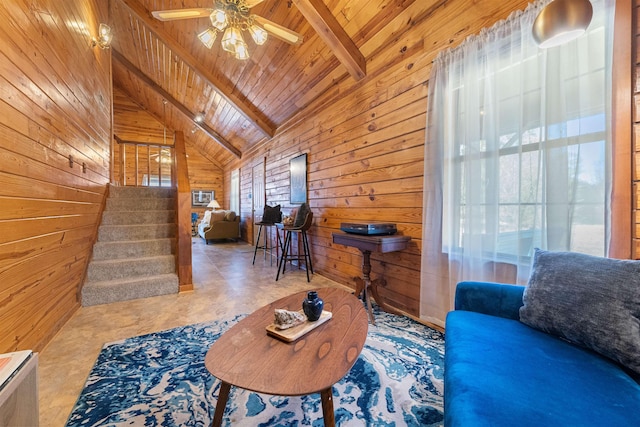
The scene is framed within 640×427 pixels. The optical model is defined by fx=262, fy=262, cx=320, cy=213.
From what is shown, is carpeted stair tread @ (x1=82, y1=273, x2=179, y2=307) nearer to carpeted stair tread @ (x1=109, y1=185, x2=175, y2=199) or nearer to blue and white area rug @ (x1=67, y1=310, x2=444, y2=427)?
blue and white area rug @ (x1=67, y1=310, x2=444, y2=427)

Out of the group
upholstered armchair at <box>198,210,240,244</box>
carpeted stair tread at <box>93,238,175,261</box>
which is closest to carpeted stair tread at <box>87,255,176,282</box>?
carpeted stair tread at <box>93,238,175,261</box>

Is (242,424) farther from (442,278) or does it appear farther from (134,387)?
(442,278)

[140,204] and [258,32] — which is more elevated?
[258,32]

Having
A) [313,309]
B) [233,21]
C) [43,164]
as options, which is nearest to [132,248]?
[43,164]

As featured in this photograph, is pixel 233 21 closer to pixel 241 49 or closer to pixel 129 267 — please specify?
pixel 241 49

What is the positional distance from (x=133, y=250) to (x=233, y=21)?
9.08ft

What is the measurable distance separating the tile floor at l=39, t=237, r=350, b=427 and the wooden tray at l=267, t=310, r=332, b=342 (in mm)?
1053

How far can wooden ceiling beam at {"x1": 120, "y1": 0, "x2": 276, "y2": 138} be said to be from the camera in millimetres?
3527

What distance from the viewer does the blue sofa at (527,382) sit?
71 centimetres

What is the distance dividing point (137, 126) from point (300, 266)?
22.9 ft

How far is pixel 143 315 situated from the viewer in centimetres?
236

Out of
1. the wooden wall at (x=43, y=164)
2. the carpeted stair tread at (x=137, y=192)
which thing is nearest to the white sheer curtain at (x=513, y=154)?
the wooden wall at (x=43, y=164)

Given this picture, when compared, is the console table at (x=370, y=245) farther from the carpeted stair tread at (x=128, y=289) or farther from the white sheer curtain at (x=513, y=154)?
the carpeted stair tread at (x=128, y=289)

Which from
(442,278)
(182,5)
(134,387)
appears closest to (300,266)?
(442,278)
